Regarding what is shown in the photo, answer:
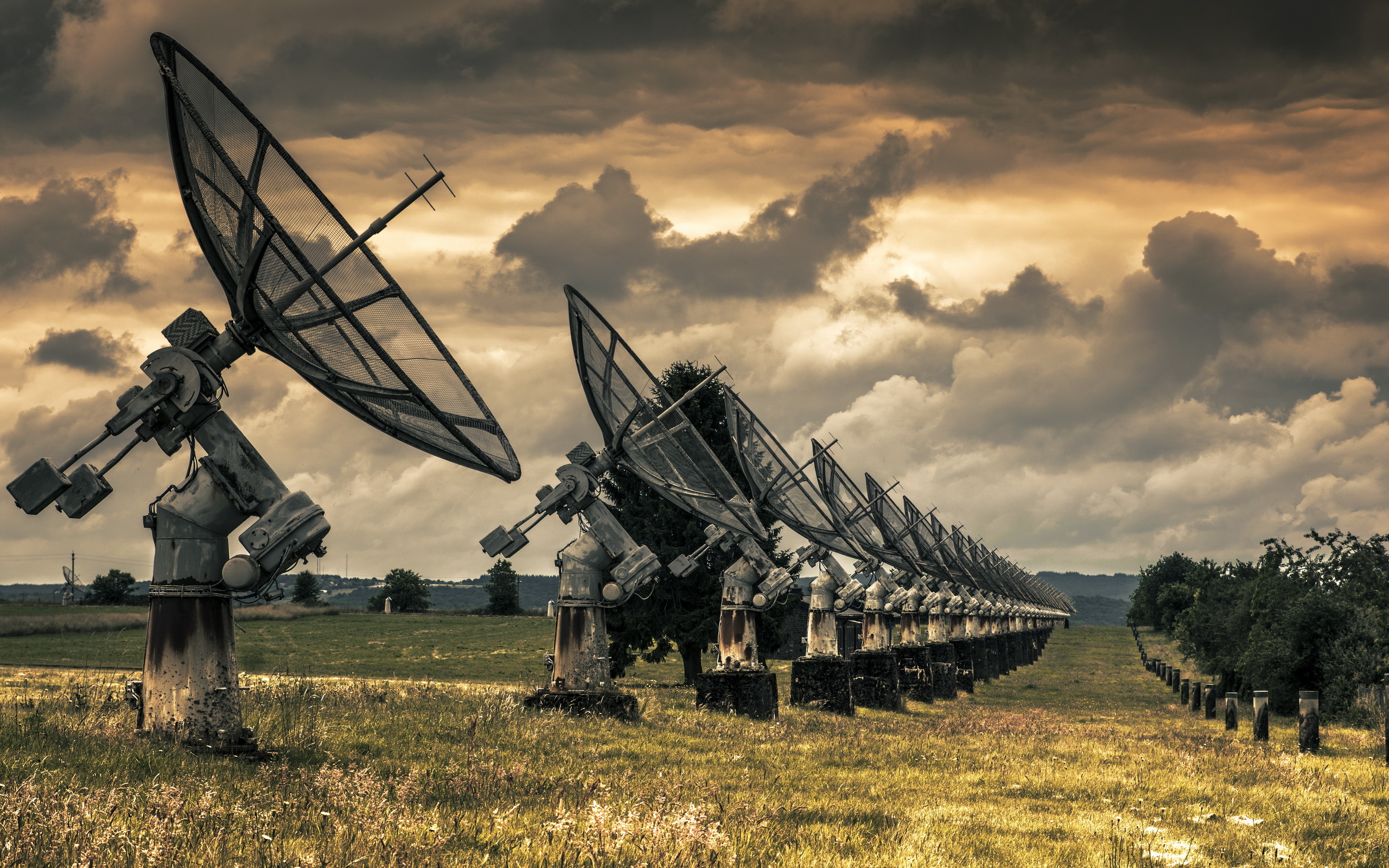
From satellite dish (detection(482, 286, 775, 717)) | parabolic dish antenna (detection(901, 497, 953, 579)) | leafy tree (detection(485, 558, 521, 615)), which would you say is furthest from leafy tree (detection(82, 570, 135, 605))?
satellite dish (detection(482, 286, 775, 717))

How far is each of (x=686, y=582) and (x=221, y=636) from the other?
33405 millimetres

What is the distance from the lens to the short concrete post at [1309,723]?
21141 millimetres

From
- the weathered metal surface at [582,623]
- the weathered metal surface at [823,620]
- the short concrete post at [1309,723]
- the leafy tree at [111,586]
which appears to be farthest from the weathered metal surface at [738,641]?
the leafy tree at [111,586]

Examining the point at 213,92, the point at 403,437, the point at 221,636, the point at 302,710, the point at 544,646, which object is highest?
the point at 213,92

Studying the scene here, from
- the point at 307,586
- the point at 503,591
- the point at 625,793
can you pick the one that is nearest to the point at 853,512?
the point at 625,793

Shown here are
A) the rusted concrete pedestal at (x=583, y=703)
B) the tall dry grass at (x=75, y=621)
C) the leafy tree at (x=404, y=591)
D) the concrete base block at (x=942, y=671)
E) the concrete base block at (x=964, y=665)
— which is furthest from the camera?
the leafy tree at (x=404, y=591)

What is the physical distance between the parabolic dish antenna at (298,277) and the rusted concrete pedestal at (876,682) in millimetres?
22630

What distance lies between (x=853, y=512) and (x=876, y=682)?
8596 millimetres

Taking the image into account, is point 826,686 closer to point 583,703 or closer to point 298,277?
point 583,703

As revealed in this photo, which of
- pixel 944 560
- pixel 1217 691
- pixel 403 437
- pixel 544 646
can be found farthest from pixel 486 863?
pixel 544 646

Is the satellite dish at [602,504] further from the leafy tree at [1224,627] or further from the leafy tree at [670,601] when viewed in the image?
the leafy tree at [1224,627]

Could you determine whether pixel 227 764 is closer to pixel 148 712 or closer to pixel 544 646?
pixel 148 712

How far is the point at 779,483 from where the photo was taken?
33.0 m

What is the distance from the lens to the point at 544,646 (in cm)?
7131
